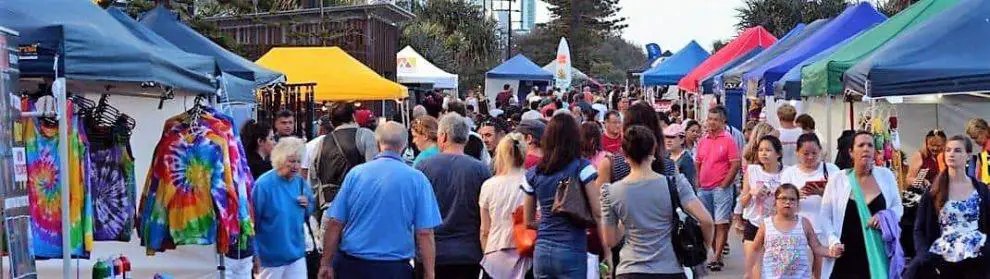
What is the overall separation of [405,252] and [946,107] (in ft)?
24.0

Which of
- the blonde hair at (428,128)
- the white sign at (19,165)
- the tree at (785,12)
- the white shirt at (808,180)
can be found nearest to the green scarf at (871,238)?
the white shirt at (808,180)

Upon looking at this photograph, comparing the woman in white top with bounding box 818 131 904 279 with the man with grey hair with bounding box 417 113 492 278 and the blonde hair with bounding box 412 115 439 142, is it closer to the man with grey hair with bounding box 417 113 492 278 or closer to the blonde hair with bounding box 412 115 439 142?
the man with grey hair with bounding box 417 113 492 278

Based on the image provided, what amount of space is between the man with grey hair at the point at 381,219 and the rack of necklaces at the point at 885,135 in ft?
13.4

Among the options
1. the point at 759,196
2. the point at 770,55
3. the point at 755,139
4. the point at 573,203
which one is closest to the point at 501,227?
the point at 573,203

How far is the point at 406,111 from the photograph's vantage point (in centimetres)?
2138

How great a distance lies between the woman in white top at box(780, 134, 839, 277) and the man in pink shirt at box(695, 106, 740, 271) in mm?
2558

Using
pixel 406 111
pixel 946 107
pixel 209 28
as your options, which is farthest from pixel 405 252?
pixel 406 111

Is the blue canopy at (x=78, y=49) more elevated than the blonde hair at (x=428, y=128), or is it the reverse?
the blue canopy at (x=78, y=49)

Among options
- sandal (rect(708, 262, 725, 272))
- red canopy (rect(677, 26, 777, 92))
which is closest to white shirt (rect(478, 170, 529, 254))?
sandal (rect(708, 262, 725, 272))

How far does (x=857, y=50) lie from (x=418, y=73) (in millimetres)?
16431

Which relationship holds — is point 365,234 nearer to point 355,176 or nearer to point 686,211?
point 355,176

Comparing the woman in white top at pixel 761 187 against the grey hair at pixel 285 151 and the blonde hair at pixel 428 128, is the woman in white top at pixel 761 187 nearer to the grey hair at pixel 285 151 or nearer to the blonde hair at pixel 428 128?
the blonde hair at pixel 428 128

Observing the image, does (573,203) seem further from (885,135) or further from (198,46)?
(198,46)

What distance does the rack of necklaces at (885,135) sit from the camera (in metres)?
9.86
